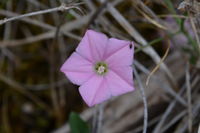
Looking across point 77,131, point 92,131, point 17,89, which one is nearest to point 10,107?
point 17,89

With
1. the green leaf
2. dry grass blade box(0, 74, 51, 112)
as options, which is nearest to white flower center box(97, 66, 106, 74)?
the green leaf

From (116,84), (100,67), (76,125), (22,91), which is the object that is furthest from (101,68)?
(22,91)

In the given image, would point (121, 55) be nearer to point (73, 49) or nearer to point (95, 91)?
point (95, 91)

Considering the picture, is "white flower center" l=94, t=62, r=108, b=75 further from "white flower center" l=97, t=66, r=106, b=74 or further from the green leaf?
the green leaf

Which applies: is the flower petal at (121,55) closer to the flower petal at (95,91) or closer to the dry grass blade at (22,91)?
the flower petal at (95,91)

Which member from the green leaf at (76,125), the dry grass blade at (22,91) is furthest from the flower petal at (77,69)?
the dry grass blade at (22,91)

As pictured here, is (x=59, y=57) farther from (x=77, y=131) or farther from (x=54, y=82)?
(x=77, y=131)
